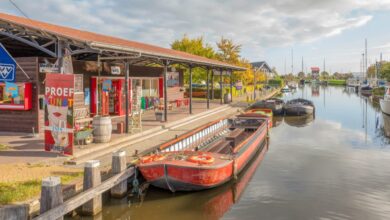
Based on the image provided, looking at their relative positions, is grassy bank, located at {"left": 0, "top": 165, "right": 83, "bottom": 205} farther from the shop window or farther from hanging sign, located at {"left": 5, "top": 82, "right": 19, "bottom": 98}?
hanging sign, located at {"left": 5, "top": 82, "right": 19, "bottom": 98}

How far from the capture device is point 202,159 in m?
9.93

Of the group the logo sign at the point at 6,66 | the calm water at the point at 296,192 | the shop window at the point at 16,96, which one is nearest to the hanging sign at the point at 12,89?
the shop window at the point at 16,96

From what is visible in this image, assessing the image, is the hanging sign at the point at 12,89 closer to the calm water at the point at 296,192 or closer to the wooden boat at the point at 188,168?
the wooden boat at the point at 188,168

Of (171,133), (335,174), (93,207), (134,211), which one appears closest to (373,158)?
(335,174)

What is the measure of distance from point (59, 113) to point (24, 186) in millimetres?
3273

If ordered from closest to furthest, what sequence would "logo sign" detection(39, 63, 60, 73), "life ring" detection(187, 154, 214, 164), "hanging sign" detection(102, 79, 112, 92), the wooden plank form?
1. the wooden plank
2. "life ring" detection(187, 154, 214, 164)
3. "logo sign" detection(39, 63, 60, 73)
4. "hanging sign" detection(102, 79, 112, 92)

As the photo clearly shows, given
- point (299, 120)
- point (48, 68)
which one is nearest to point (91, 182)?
point (48, 68)

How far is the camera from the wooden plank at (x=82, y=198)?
652 centimetres

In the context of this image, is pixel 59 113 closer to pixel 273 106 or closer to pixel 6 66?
pixel 6 66

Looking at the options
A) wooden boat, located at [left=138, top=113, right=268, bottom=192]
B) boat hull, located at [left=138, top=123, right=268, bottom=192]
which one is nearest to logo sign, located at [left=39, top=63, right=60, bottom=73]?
wooden boat, located at [left=138, top=113, right=268, bottom=192]

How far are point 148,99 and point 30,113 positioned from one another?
35.7ft

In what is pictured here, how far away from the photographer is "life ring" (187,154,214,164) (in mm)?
9723

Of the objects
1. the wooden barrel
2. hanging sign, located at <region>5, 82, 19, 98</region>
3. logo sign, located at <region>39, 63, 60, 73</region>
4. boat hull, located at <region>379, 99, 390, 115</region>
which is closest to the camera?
logo sign, located at <region>39, 63, 60, 73</region>

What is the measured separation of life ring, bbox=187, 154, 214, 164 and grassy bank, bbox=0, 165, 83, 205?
3.06 meters
